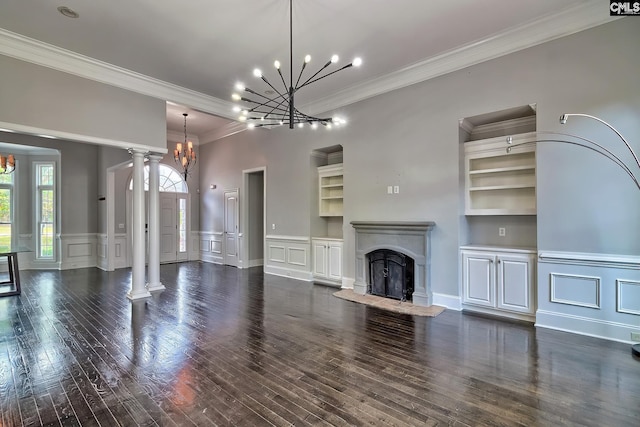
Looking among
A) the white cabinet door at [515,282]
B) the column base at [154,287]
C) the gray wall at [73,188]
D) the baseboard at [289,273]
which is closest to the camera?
the white cabinet door at [515,282]

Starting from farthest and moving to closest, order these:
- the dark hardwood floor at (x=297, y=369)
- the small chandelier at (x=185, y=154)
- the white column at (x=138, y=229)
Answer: the small chandelier at (x=185, y=154)
the white column at (x=138, y=229)
the dark hardwood floor at (x=297, y=369)

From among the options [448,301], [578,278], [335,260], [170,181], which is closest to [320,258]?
[335,260]

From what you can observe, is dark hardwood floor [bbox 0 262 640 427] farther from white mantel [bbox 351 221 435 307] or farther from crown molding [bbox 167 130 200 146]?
crown molding [bbox 167 130 200 146]

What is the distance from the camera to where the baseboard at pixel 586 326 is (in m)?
3.37

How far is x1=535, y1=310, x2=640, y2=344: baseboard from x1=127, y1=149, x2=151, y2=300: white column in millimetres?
6049

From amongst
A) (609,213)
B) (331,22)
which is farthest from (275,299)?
(609,213)

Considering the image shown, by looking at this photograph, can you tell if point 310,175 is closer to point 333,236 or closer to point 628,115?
point 333,236

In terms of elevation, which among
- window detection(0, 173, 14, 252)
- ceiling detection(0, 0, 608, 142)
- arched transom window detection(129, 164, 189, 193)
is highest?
ceiling detection(0, 0, 608, 142)

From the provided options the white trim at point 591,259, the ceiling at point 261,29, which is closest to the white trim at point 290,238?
the ceiling at point 261,29

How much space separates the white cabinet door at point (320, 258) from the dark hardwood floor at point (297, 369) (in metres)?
1.73

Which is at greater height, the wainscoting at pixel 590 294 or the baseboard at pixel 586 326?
the wainscoting at pixel 590 294

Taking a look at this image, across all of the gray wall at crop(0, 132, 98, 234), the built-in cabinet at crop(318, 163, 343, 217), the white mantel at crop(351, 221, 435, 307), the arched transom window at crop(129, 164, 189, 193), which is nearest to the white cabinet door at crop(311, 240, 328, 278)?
the built-in cabinet at crop(318, 163, 343, 217)

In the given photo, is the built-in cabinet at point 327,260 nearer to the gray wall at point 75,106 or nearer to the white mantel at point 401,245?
the white mantel at point 401,245

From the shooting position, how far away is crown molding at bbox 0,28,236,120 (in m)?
4.13
